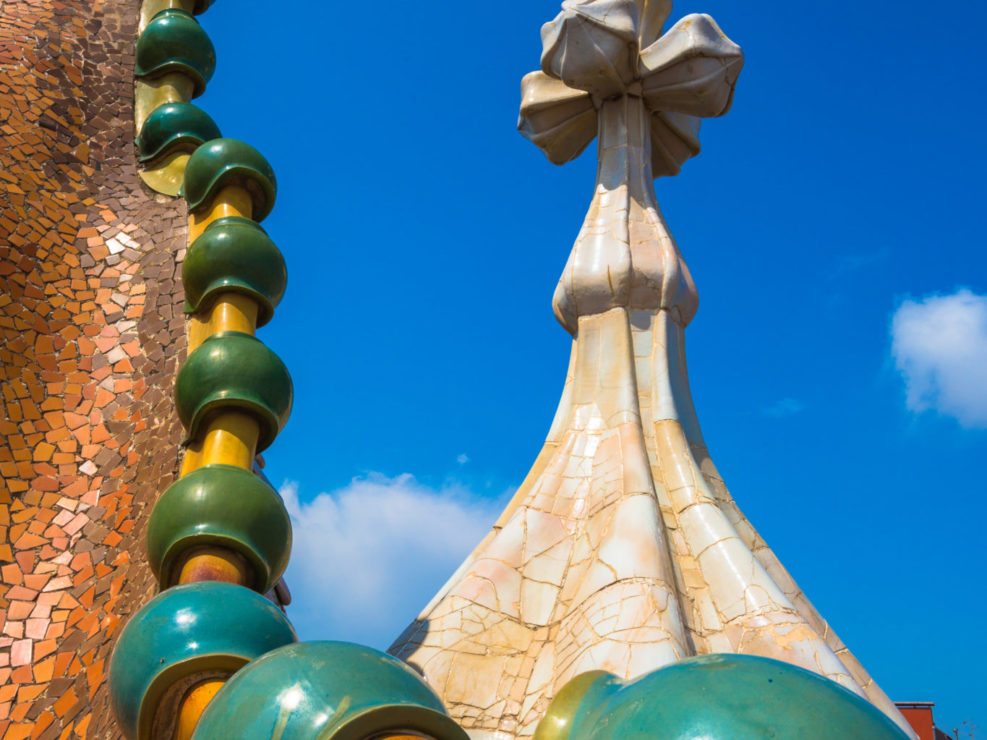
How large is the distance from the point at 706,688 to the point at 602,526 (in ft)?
11.0

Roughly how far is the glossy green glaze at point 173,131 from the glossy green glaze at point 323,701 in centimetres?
234

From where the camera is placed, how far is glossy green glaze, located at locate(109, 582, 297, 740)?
1.42 metres

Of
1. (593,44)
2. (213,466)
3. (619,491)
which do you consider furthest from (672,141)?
(213,466)

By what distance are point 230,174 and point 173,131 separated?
562 mm

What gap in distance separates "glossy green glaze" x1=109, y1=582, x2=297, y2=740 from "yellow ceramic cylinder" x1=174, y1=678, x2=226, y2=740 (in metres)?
0.03

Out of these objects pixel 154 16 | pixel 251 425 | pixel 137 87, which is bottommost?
pixel 251 425

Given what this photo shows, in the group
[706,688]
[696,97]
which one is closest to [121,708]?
[706,688]

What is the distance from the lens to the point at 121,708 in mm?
1482

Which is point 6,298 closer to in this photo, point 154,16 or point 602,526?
point 154,16

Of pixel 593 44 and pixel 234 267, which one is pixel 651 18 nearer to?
pixel 593 44

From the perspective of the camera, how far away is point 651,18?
5.50 m

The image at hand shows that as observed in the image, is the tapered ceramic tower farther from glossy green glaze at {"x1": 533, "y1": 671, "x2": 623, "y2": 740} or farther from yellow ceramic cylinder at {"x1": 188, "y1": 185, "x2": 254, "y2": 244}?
glossy green glaze at {"x1": 533, "y1": 671, "x2": 623, "y2": 740}

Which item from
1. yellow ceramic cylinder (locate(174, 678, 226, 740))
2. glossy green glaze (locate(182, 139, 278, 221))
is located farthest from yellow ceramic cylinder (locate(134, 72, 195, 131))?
yellow ceramic cylinder (locate(174, 678, 226, 740))

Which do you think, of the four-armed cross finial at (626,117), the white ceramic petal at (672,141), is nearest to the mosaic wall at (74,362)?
the four-armed cross finial at (626,117)
